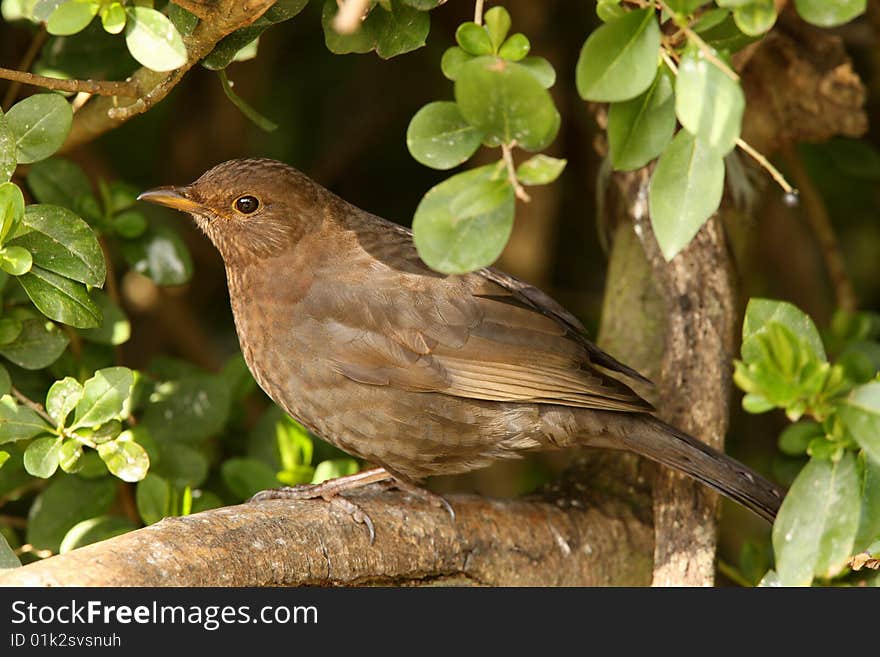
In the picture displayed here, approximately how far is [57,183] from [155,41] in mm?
1352

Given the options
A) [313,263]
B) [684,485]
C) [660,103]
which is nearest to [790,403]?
[660,103]

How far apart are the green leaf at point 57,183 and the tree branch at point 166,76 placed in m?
0.08

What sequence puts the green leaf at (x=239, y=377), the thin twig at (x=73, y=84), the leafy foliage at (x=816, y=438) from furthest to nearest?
the green leaf at (x=239, y=377) < the thin twig at (x=73, y=84) < the leafy foliage at (x=816, y=438)

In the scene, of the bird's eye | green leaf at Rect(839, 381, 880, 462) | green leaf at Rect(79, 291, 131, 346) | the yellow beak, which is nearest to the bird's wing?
the bird's eye

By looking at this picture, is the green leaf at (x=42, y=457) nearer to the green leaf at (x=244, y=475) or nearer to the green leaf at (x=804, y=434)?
the green leaf at (x=244, y=475)

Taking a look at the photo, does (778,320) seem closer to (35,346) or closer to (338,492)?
(338,492)

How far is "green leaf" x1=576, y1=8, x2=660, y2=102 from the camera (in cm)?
242

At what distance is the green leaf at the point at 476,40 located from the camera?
2600mm

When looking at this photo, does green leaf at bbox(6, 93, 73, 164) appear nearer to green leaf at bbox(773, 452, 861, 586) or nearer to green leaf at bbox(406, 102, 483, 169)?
green leaf at bbox(406, 102, 483, 169)

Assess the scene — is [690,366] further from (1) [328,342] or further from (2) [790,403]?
(2) [790,403]

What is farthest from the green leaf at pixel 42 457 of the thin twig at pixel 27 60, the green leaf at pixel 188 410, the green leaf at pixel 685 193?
the green leaf at pixel 685 193

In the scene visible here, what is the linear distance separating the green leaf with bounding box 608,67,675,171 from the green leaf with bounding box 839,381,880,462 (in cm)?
68

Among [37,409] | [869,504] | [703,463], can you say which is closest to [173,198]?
[37,409]

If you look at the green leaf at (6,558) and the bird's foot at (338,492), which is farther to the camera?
the bird's foot at (338,492)
